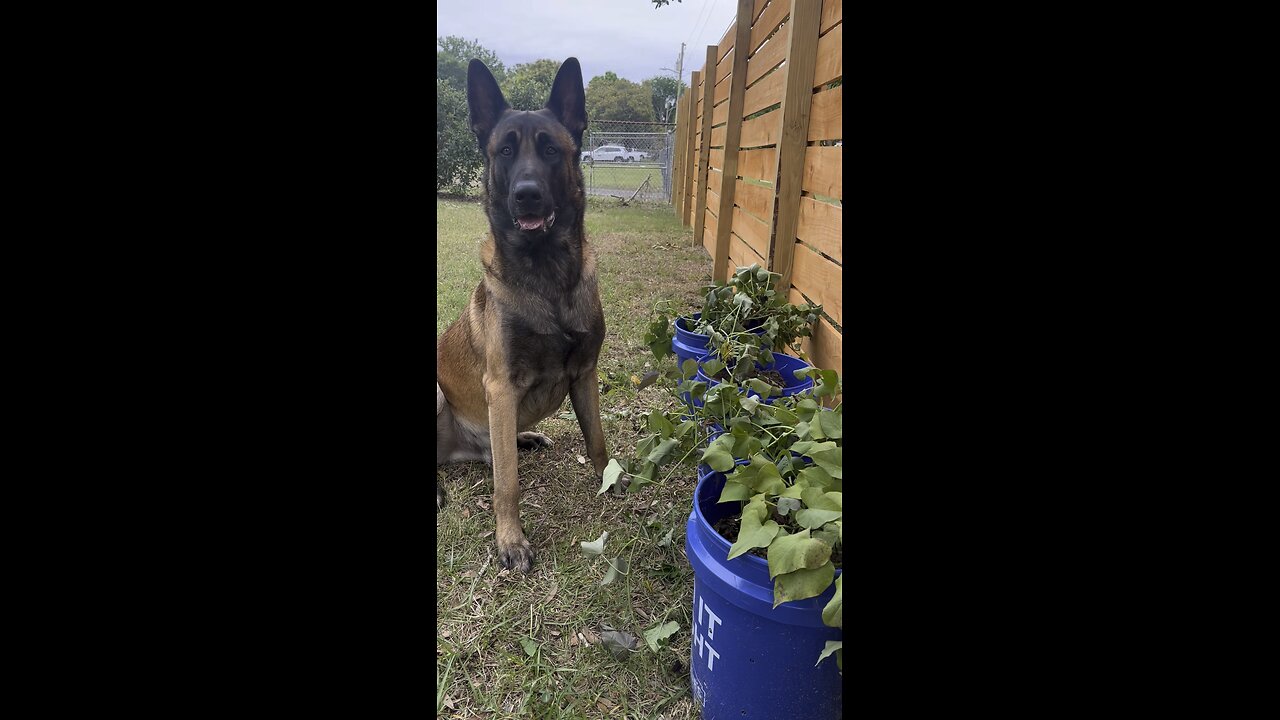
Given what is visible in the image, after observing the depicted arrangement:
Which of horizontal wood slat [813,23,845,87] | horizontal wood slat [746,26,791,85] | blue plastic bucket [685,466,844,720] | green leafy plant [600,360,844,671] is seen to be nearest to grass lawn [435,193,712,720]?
blue plastic bucket [685,466,844,720]

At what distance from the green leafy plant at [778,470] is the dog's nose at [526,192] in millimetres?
782

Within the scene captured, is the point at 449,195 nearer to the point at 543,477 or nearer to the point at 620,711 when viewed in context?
the point at 543,477

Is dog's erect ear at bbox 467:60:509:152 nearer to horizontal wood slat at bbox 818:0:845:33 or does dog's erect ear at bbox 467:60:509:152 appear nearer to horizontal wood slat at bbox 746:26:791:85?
horizontal wood slat at bbox 818:0:845:33

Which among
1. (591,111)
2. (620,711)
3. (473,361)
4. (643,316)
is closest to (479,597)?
(620,711)

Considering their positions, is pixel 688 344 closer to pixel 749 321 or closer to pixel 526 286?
pixel 749 321

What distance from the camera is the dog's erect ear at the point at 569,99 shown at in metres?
1.97

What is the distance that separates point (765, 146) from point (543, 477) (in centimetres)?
261

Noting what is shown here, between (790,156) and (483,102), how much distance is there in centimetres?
144

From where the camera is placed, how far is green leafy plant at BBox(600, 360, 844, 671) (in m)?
1.07

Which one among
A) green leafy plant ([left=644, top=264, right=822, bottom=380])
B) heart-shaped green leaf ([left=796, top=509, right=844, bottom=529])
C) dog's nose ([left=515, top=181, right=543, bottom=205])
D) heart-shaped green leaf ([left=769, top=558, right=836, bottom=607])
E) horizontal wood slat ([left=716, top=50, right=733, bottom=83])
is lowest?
heart-shaped green leaf ([left=769, top=558, right=836, bottom=607])

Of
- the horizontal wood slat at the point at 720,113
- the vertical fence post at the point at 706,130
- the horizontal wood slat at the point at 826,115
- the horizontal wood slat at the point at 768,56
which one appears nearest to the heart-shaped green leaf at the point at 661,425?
the horizontal wood slat at the point at 826,115

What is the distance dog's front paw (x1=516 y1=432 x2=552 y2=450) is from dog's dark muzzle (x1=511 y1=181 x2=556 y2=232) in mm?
1155
